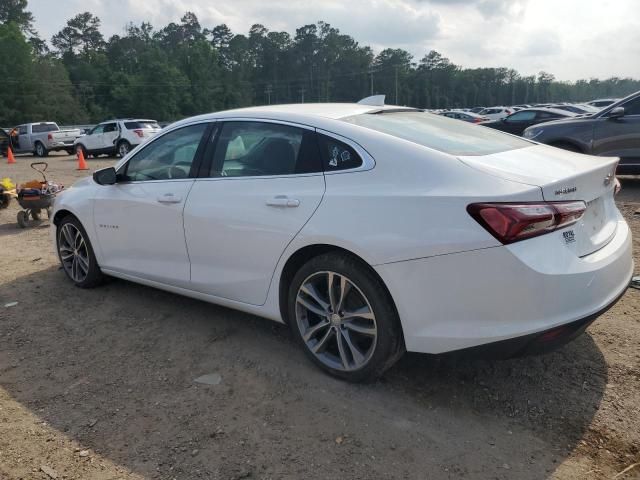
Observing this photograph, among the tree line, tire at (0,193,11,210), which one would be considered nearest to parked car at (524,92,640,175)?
tire at (0,193,11,210)

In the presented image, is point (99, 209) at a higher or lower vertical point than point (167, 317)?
higher

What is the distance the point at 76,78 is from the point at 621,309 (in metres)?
91.7

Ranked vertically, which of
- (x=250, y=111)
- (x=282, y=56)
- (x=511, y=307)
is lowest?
(x=511, y=307)

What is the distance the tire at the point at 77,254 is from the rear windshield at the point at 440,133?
2.85 metres

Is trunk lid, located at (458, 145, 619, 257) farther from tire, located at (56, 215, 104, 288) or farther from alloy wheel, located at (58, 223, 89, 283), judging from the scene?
alloy wheel, located at (58, 223, 89, 283)

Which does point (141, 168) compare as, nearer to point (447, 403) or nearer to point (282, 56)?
point (447, 403)

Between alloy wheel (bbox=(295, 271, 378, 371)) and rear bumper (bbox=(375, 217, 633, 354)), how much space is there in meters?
0.30

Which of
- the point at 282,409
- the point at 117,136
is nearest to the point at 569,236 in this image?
the point at 282,409

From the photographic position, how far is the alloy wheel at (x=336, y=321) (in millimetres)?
3051

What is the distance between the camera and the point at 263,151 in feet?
11.6

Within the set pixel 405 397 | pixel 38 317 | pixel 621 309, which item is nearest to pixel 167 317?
pixel 38 317

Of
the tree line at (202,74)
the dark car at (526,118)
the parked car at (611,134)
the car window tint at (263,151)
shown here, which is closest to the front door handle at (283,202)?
the car window tint at (263,151)

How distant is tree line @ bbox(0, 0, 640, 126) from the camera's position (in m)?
66.1

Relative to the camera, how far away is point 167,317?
4316 millimetres
